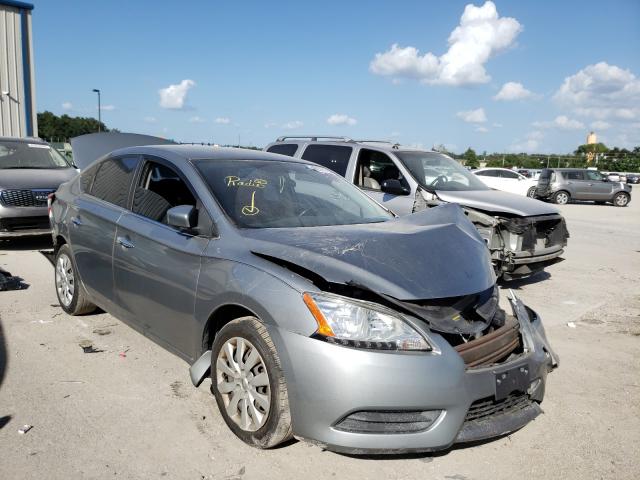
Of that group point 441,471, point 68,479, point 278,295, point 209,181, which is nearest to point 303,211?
point 209,181

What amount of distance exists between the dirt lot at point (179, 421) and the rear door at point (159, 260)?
1.42 ft

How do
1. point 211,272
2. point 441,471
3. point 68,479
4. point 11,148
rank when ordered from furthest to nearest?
1. point 11,148
2. point 211,272
3. point 441,471
4. point 68,479

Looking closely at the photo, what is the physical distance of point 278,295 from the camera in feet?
9.36

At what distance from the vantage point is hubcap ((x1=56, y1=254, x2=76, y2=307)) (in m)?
5.14

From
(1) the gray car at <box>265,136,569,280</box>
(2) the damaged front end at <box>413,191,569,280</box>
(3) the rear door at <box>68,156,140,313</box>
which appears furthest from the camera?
(1) the gray car at <box>265,136,569,280</box>

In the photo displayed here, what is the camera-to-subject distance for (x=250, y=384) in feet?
9.89

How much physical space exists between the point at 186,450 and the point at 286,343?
89 centimetres

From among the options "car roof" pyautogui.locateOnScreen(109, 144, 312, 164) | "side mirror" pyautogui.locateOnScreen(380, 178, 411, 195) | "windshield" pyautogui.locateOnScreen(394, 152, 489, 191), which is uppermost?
"car roof" pyautogui.locateOnScreen(109, 144, 312, 164)

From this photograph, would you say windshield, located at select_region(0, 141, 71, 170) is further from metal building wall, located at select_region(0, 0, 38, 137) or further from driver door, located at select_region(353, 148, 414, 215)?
metal building wall, located at select_region(0, 0, 38, 137)

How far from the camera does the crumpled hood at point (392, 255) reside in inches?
113

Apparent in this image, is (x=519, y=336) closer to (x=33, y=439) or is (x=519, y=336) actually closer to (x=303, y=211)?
(x=303, y=211)

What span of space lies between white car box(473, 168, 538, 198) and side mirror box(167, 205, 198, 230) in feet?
74.7

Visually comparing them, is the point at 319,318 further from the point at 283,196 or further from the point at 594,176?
the point at 594,176

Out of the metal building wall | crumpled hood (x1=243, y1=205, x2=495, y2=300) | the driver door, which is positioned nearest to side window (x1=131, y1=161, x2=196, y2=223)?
crumpled hood (x1=243, y1=205, x2=495, y2=300)
